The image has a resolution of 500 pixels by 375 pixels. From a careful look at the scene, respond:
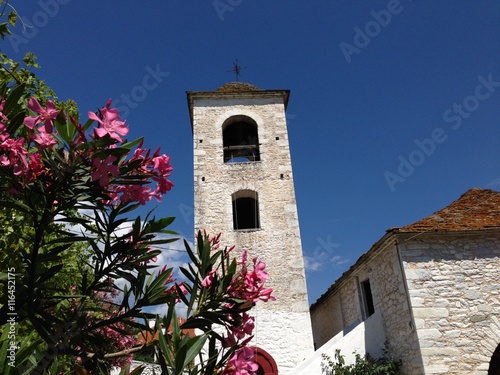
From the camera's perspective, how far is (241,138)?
13.3 m

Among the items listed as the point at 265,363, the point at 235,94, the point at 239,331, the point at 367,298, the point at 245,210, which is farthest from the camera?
the point at 235,94

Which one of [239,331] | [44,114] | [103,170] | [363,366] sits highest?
[44,114]

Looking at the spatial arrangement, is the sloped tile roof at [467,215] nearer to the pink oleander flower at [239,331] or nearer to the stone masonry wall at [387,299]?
the stone masonry wall at [387,299]

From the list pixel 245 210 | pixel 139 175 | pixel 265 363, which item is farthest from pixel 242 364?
pixel 245 210

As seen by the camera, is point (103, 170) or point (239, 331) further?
point (239, 331)

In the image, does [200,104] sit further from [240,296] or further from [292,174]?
[240,296]

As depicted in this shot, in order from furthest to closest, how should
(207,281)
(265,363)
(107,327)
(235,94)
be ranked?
(235,94) < (265,363) < (107,327) < (207,281)

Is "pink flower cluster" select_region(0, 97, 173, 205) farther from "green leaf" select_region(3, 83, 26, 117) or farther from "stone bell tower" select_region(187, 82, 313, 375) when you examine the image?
"stone bell tower" select_region(187, 82, 313, 375)

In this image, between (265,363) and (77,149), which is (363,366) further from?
(77,149)

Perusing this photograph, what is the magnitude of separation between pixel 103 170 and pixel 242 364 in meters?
1.16

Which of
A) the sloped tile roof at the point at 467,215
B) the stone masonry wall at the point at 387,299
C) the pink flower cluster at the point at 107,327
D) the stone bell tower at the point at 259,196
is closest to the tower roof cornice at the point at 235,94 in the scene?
the stone bell tower at the point at 259,196

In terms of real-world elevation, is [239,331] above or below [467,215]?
below

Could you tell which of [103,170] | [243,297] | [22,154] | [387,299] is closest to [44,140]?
[22,154]

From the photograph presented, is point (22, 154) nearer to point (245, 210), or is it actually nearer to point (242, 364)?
point (242, 364)
